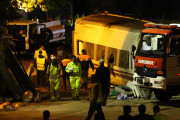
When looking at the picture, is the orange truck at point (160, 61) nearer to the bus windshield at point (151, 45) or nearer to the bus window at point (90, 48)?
the bus windshield at point (151, 45)

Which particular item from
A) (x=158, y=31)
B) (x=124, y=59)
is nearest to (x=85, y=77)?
(x=124, y=59)

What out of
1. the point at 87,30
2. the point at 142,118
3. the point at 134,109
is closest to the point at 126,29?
the point at 87,30

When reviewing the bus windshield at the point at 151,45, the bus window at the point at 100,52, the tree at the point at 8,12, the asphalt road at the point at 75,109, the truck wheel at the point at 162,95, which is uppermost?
the tree at the point at 8,12

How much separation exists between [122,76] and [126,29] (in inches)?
75.7

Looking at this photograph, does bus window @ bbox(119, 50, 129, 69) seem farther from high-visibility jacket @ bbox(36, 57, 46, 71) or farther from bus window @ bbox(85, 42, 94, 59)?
high-visibility jacket @ bbox(36, 57, 46, 71)

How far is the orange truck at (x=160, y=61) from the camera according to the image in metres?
13.8

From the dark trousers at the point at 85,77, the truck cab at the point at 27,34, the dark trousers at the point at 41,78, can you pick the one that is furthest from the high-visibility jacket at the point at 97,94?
the truck cab at the point at 27,34

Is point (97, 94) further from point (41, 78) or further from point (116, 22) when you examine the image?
point (116, 22)

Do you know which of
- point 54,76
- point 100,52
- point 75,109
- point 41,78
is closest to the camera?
point 75,109

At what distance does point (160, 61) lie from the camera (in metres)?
13.8

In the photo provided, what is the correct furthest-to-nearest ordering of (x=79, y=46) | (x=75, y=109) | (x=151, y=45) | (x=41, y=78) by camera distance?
(x=79, y=46)
(x=41, y=78)
(x=151, y=45)
(x=75, y=109)

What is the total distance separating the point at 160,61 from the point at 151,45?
0.79 meters

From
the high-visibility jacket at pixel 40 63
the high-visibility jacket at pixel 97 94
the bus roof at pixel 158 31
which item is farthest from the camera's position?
the high-visibility jacket at pixel 40 63

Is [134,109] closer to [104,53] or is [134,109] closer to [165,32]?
[165,32]
